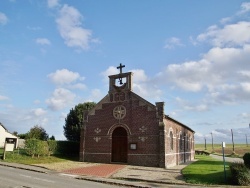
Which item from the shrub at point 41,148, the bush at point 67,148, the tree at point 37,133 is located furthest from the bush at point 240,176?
the tree at point 37,133

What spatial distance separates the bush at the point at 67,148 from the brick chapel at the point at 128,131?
5.09 m

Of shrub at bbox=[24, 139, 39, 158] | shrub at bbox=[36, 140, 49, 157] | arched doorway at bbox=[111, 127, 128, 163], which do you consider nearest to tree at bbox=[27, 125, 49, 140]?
shrub at bbox=[36, 140, 49, 157]

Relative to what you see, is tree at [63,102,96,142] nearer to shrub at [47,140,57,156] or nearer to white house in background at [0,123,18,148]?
white house in background at [0,123,18,148]

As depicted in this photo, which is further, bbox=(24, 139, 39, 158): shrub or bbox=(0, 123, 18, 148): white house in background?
bbox=(0, 123, 18, 148): white house in background

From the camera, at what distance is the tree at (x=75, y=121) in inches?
1977

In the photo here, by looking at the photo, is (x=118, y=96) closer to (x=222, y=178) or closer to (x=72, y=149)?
(x=72, y=149)

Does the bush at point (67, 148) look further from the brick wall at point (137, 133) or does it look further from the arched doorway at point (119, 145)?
the arched doorway at point (119, 145)

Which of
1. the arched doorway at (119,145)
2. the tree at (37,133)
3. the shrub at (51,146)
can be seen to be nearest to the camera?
the arched doorway at (119,145)

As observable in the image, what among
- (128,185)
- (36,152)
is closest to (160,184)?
(128,185)

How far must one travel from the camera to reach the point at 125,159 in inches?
1085

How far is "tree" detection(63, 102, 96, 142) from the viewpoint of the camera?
165 feet

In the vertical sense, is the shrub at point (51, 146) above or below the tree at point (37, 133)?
below

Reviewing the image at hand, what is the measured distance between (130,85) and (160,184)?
1442 centimetres

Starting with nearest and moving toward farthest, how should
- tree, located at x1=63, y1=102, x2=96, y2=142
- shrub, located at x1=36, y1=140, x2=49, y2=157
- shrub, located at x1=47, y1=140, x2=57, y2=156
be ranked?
shrub, located at x1=36, y1=140, x2=49, y2=157 < shrub, located at x1=47, y1=140, x2=57, y2=156 < tree, located at x1=63, y1=102, x2=96, y2=142
